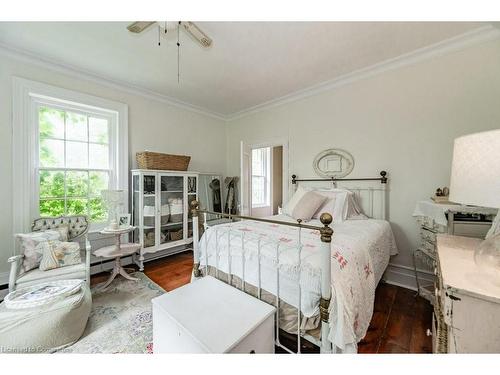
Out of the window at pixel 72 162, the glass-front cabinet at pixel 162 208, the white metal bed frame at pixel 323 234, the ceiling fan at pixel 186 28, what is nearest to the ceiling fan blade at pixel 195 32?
the ceiling fan at pixel 186 28

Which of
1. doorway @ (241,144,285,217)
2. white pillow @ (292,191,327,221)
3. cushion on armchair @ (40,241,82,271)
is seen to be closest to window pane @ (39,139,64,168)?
cushion on armchair @ (40,241,82,271)

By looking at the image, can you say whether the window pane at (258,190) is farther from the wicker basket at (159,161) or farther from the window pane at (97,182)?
the window pane at (97,182)

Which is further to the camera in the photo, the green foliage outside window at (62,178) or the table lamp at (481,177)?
the green foliage outside window at (62,178)

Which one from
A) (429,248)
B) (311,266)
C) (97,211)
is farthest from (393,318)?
(97,211)

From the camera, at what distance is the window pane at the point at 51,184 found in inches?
97.9

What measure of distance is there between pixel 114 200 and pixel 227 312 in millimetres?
2193

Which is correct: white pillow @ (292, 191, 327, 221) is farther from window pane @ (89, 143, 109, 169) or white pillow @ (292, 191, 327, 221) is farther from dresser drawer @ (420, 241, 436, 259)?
window pane @ (89, 143, 109, 169)

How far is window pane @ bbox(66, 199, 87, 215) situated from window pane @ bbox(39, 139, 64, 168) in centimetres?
49

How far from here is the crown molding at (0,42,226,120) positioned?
86.7 inches

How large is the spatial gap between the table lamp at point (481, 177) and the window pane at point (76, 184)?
12.2 feet

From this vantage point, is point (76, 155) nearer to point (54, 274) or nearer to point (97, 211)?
point (97, 211)

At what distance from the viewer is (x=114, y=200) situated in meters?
2.59
